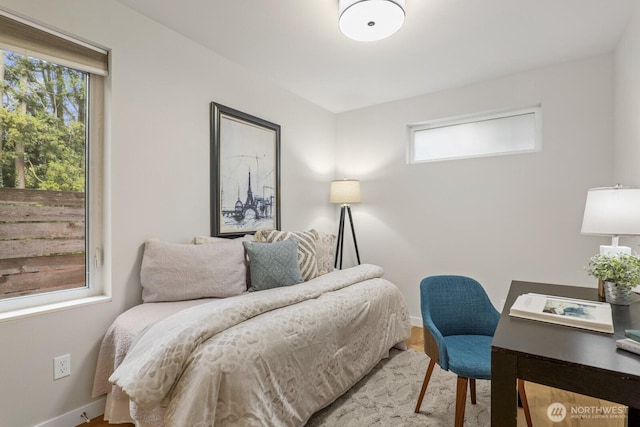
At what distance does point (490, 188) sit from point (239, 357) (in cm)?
275

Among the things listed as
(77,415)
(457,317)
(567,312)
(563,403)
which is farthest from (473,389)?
(77,415)

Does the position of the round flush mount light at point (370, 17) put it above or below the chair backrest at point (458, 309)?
above

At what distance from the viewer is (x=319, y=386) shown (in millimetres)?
1808

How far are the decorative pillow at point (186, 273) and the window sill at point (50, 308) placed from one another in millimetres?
250

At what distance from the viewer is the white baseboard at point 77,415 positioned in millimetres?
1714

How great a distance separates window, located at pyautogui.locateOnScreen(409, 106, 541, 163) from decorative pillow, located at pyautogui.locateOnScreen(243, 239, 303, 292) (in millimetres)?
1942

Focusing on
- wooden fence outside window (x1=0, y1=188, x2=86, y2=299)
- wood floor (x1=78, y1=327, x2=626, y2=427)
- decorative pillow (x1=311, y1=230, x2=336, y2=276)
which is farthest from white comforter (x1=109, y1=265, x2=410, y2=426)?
wooden fence outside window (x1=0, y1=188, x2=86, y2=299)

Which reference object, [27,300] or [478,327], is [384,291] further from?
[27,300]

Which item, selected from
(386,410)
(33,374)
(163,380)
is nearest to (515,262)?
(386,410)

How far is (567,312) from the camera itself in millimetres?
1255

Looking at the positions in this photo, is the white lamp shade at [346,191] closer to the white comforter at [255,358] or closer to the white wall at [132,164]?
the white wall at [132,164]

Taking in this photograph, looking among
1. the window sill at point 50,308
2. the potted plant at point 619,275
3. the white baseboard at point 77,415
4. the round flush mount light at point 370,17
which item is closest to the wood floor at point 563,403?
the white baseboard at point 77,415

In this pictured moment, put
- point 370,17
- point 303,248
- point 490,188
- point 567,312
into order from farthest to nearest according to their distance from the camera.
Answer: point 490,188 < point 303,248 < point 370,17 < point 567,312

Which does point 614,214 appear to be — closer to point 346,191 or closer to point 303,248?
point 303,248
